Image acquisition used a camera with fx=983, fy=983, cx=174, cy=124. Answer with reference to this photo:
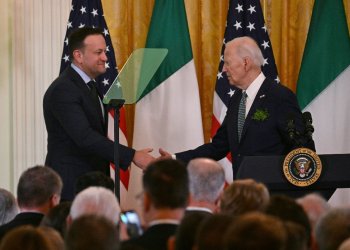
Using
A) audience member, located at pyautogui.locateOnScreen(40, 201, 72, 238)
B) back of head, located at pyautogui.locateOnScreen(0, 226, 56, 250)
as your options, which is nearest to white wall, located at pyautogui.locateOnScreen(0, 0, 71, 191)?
audience member, located at pyautogui.locateOnScreen(40, 201, 72, 238)

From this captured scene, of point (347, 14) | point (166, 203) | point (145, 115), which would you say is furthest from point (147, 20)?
point (166, 203)

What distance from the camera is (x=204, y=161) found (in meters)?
5.30

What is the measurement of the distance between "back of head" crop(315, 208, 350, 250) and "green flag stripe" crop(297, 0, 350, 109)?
218 inches

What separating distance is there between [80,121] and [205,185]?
7.45ft

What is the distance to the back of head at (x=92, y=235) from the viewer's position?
3.25 meters

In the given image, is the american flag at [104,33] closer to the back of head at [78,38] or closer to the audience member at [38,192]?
the back of head at [78,38]

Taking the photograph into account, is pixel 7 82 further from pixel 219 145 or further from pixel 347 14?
pixel 347 14

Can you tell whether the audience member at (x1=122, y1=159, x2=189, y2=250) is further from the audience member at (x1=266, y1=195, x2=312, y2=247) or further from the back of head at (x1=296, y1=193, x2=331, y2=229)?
the back of head at (x1=296, y1=193, x2=331, y2=229)

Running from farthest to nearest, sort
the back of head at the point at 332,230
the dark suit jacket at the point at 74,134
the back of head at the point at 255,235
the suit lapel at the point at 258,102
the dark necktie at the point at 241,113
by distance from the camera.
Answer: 1. the dark necktie at the point at 241,113
2. the suit lapel at the point at 258,102
3. the dark suit jacket at the point at 74,134
4. the back of head at the point at 332,230
5. the back of head at the point at 255,235

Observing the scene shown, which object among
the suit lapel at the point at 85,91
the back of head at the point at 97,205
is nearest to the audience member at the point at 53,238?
the back of head at the point at 97,205

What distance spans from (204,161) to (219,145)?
8.73 ft

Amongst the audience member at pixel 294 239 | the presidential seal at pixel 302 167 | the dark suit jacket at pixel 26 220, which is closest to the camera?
the audience member at pixel 294 239

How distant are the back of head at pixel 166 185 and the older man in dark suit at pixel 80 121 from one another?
294 cm

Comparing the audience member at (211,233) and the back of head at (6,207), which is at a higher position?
the audience member at (211,233)
